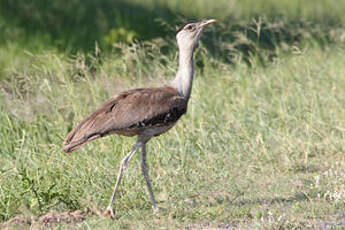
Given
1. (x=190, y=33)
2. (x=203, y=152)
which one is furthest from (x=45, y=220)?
(x=203, y=152)

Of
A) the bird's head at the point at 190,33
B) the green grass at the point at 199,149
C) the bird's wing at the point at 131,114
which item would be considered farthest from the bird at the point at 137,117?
the green grass at the point at 199,149

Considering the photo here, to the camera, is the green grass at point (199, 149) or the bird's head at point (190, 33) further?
the bird's head at point (190, 33)

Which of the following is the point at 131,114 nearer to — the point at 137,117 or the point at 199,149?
the point at 137,117

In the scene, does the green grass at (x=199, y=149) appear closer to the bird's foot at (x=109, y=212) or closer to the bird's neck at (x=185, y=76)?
the bird's foot at (x=109, y=212)

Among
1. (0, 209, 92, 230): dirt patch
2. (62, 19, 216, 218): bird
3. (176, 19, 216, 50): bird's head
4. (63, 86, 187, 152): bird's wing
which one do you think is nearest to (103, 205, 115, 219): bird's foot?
(62, 19, 216, 218): bird

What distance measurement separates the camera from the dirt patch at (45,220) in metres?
4.75

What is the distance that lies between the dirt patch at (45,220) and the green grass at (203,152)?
0.31 feet

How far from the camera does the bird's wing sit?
485 centimetres

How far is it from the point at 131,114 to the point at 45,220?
0.87 metres

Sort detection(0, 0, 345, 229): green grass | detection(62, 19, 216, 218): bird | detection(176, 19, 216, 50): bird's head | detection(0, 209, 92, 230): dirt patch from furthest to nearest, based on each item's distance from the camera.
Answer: detection(176, 19, 216, 50): bird's head, detection(0, 0, 345, 229): green grass, detection(62, 19, 216, 218): bird, detection(0, 209, 92, 230): dirt patch

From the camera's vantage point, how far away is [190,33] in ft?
18.0

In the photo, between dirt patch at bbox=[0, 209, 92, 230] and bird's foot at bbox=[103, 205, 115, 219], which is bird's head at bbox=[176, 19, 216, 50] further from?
dirt patch at bbox=[0, 209, 92, 230]

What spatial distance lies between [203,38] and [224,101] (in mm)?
3421

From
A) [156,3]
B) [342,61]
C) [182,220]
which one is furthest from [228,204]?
[156,3]
